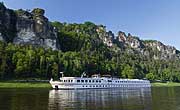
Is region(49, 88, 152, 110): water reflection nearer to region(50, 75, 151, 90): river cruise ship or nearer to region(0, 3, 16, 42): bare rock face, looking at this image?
region(50, 75, 151, 90): river cruise ship

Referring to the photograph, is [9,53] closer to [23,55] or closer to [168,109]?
[23,55]

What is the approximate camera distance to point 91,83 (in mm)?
133000

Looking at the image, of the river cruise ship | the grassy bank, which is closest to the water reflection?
the river cruise ship

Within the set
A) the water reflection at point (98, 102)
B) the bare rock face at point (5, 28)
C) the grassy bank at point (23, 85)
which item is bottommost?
the water reflection at point (98, 102)

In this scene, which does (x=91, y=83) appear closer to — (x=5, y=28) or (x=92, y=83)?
(x=92, y=83)

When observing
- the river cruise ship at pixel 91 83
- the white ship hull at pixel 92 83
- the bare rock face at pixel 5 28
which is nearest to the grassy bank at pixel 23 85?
the river cruise ship at pixel 91 83

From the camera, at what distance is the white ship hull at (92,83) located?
122662mm

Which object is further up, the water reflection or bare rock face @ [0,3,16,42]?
bare rock face @ [0,3,16,42]

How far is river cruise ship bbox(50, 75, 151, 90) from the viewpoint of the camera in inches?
4829

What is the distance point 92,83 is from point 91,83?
0.86 meters

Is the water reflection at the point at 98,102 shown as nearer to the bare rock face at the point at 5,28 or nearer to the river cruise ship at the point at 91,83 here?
the river cruise ship at the point at 91,83

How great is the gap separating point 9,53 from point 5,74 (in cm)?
1352

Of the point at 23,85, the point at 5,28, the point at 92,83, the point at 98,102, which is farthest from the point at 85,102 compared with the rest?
the point at 5,28

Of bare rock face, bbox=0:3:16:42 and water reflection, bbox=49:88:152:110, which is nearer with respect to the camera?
water reflection, bbox=49:88:152:110
